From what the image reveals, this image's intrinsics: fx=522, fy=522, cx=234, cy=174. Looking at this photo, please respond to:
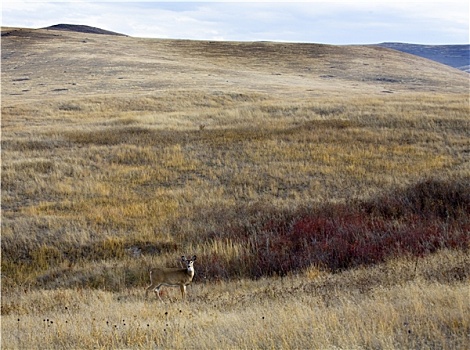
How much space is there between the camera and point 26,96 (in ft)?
150

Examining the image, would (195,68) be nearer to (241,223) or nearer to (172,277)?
(241,223)

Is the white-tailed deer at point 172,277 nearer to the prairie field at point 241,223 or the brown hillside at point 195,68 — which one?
the prairie field at point 241,223

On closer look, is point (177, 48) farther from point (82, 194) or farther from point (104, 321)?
point (104, 321)

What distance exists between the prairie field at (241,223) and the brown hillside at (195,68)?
14.5 meters

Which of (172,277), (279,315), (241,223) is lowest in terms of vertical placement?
(241,223)

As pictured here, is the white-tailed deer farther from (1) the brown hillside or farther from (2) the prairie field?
(1) the brown hillside

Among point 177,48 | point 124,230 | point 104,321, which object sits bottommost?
point 124,230

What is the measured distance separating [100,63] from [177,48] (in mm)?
27397

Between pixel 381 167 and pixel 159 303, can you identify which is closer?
pixel 159 303

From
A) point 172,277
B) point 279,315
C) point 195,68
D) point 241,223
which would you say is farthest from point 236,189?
point 195,68

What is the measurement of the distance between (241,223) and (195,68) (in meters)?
54.5

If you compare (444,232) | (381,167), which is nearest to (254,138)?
(381,167)

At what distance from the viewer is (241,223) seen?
46.1 ft

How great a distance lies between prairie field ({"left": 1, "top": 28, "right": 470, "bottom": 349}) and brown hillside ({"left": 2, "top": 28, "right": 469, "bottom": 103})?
47.7ft
